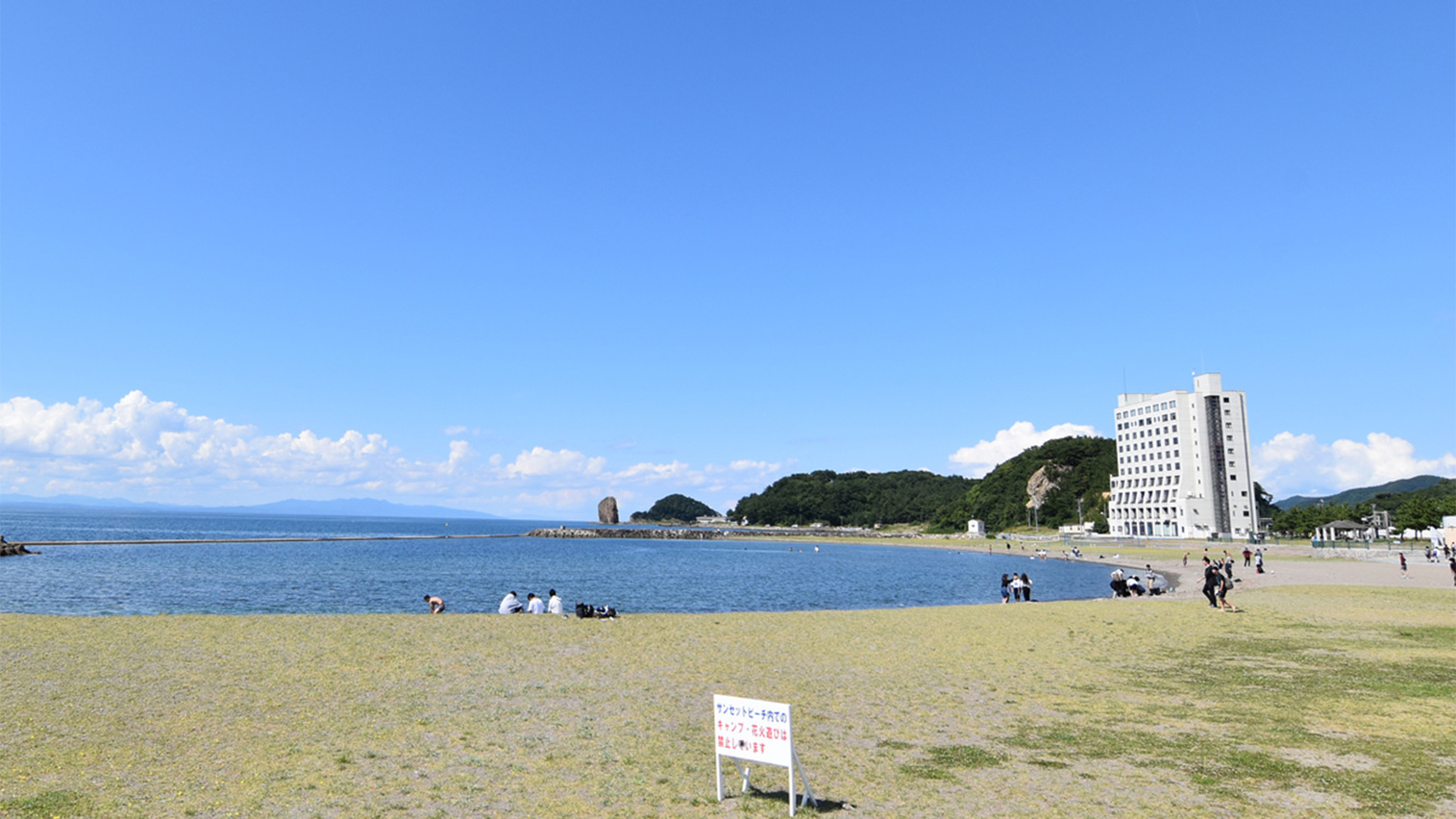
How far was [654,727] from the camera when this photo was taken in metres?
12.7

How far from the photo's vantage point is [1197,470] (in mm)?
149125

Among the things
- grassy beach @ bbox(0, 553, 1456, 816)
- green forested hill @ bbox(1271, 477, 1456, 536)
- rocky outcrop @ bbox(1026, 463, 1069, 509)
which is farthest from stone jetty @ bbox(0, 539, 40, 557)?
rocky outcrop @ bbox(1026, 463, 1069, 509)

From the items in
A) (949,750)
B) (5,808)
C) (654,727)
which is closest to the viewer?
(5,808)

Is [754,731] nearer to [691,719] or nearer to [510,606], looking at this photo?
[691,719]

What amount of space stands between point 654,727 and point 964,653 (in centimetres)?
1089

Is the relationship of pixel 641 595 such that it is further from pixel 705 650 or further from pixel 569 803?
pixel 569 803

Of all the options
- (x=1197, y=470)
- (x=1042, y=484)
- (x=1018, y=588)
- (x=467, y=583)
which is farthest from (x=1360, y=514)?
(x=467, y=583)

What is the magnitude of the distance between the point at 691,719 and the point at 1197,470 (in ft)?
539

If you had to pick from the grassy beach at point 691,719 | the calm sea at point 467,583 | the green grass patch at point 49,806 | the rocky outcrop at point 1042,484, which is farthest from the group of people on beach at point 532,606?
the rocky outcrop at point 1042,484

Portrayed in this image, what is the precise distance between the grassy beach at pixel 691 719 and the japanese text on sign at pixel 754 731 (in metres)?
0.62

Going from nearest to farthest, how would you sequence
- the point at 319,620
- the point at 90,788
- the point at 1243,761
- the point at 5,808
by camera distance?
the point at 5,808
the point at 90,788
the point at 1243,761
the point at 319,620

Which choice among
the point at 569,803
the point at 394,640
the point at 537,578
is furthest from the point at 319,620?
the point at 537,578

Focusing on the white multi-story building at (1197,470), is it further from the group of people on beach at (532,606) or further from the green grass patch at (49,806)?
the green grass patch at (49,806)

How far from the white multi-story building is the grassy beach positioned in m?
142
